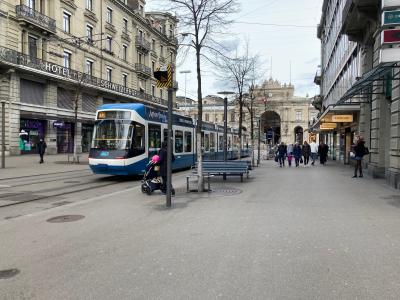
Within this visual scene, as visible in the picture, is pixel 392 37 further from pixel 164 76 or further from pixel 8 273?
pixel 8 273

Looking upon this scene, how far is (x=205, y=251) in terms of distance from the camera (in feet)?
19.2

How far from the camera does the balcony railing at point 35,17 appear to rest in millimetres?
32844

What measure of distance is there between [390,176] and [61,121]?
101ft

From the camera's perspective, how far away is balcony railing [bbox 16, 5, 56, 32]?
32.8m

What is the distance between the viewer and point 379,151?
16.5m

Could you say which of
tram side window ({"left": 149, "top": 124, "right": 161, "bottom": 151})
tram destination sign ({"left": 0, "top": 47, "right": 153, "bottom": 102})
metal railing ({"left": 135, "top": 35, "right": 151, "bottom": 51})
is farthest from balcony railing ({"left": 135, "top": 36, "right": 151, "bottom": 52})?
tram side window ({"left": 149, "top": 124, "right": 161, "bottom": 151})

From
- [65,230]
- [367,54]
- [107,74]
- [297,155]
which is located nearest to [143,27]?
[107,74]

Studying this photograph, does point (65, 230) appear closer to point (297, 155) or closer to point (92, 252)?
point (92, 252)

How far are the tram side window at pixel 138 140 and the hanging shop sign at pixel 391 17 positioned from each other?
31.8ft

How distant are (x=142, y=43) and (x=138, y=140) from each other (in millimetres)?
42318

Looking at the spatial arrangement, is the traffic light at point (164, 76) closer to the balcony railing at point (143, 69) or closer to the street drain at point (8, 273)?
the street drain at point (8, 273)

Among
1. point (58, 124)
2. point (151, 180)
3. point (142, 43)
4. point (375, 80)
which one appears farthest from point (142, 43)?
point (151, 180)

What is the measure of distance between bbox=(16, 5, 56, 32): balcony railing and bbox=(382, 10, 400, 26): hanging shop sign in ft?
100.0

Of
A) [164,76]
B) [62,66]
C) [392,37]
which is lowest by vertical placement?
[164,76]
